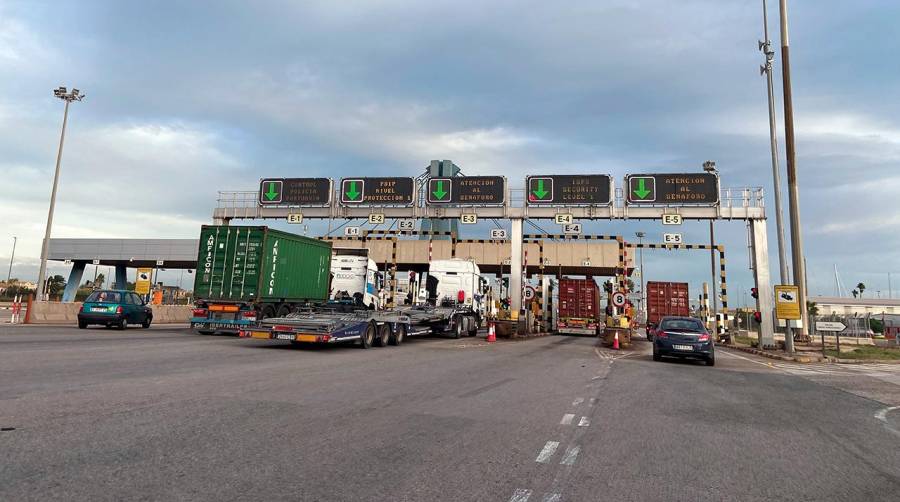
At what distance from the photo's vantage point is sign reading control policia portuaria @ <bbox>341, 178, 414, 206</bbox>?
27.3 m

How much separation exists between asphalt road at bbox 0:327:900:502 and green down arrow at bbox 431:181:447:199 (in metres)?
17.3

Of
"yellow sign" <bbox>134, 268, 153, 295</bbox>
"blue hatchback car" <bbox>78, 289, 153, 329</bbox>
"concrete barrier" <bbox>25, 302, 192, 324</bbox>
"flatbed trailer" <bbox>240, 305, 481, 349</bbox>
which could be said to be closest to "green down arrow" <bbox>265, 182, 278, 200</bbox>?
"blue hatchback car" <bbox>78, 289, 153, 329</bbox>

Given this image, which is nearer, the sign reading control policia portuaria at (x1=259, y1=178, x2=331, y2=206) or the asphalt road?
the asphalt road

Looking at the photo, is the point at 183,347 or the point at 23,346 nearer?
the point at 23,346

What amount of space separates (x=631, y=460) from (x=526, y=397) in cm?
346

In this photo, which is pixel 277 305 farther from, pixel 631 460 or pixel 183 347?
pixel 631 460

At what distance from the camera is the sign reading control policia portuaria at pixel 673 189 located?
24812 mm

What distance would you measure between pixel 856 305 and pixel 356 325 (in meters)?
146

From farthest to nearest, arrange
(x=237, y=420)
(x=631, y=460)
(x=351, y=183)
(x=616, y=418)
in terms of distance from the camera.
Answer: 1. (x=351, y=183)
2. (x=616, y=418)
3. (x=237, y=420)
4. (x=631, y=460)

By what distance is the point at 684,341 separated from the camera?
1567 centimetres

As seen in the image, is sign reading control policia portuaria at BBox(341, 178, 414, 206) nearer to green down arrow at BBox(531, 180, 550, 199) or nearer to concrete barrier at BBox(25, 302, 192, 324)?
green down arrow at BBox(531, 180, 550, 199)

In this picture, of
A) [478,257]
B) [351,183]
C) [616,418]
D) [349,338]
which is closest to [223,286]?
[349,338]

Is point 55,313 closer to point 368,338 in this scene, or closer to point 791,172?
Result: point 368,338

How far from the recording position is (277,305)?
21.0m
